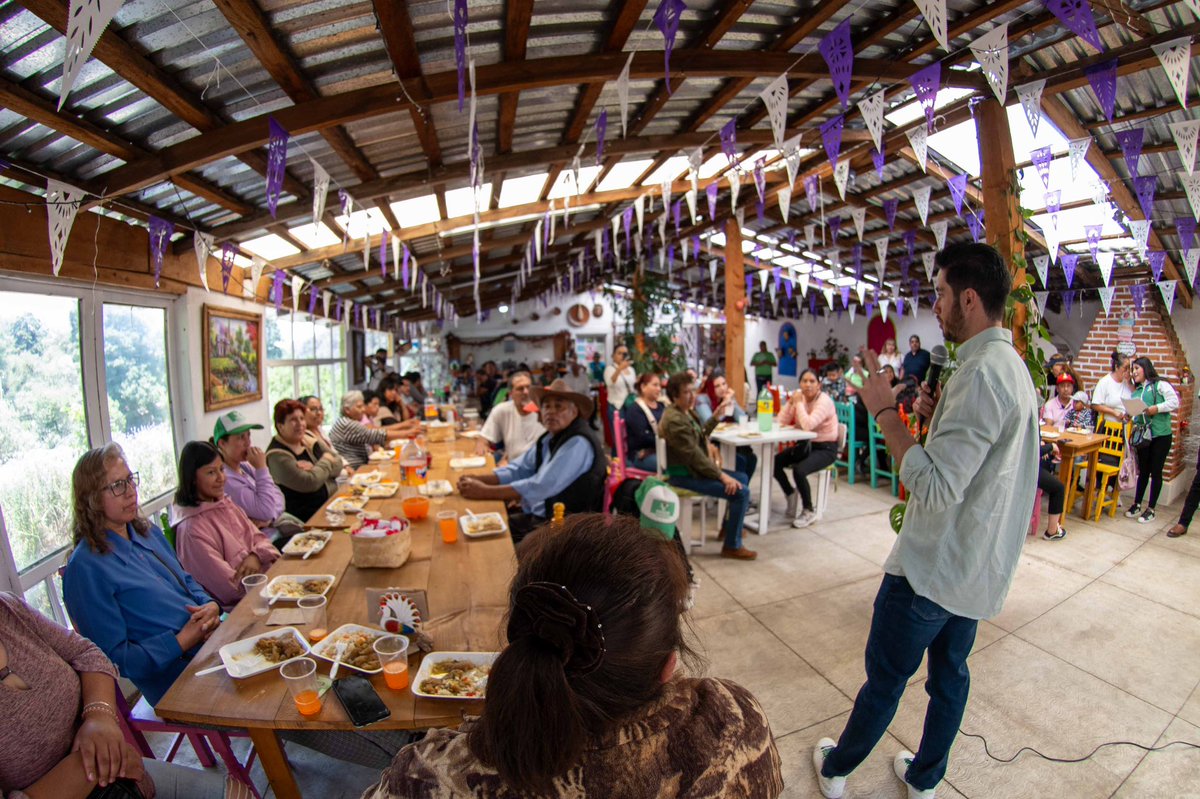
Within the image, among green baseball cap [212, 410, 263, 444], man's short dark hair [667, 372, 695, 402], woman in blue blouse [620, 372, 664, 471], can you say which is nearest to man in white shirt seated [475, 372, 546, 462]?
woman in blue blouse [620, 372, 664, 471]

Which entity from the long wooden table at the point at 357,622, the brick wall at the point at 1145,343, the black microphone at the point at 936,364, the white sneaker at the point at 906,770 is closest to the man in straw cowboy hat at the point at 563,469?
the long wooden table at the point at 357,622

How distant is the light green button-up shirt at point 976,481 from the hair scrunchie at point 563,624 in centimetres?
115

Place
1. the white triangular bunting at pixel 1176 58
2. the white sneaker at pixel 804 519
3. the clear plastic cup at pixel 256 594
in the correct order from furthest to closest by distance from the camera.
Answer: the white sneaker at pixel 804 519 < the white triangular bunting at pixel 1176 58 < the clear plastic cup at pixel 256 594

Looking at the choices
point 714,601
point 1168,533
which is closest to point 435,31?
point 714,601

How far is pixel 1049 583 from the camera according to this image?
3701 mm

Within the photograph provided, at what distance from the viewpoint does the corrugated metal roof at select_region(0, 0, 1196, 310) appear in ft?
7.10

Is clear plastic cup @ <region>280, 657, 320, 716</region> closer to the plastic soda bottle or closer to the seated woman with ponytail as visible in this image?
the seated woman with ponytail

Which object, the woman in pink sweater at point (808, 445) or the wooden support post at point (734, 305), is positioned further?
the wooden support post at point (734, 305)

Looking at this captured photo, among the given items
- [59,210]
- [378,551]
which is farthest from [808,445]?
[59,210]

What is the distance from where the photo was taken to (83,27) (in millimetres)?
1188

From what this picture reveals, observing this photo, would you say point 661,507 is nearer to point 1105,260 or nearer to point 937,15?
point 937,15

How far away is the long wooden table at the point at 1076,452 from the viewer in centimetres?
473

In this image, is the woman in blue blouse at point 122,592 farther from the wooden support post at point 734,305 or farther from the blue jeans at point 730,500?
the wooden support post at point 734,305

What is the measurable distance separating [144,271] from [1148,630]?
21.2ft
